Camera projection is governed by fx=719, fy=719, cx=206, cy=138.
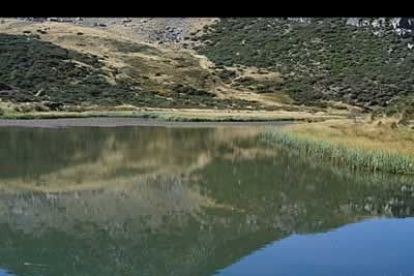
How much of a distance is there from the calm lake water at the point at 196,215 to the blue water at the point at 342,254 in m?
0.02

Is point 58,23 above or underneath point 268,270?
above

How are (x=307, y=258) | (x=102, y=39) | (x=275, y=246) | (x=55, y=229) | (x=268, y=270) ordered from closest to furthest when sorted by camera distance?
1. (x=268, y=270)
2. (x=307, y=258)
3. (x=275, y=246)
4. (x=55, y=229)
5. (x=102, y=39)

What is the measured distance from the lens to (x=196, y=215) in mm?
15969

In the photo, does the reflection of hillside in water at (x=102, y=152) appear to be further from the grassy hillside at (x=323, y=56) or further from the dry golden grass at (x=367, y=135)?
the grassy hillside at (x=323, y=56)

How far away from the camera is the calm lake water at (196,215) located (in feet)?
38.3

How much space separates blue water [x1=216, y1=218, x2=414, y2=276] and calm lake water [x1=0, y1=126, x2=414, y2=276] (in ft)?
0.06

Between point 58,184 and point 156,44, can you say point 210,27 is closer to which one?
point 156,44

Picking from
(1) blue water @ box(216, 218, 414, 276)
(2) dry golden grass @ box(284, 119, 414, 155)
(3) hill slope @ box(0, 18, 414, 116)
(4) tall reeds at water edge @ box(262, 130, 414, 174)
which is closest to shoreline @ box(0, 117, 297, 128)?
(3) hill slope @ box(0, 18, 414, 116)

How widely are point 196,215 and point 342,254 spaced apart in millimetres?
4387

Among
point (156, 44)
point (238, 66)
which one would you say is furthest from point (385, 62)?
point (156, 44)

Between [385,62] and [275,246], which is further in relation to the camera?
[385,62]

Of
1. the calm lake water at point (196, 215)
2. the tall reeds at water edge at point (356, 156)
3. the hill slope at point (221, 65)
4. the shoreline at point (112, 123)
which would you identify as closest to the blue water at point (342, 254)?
the calm lake water at point (196, 215)

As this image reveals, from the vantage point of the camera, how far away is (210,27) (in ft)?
279

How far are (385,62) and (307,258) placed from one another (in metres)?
56.0
